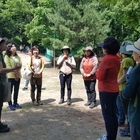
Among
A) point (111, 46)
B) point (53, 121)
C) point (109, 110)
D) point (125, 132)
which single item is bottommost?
point (53, 121)

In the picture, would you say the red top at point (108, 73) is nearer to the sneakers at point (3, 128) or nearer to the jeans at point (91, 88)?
the sneakers at point (3, 128)

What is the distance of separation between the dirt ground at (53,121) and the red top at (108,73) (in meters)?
1.19

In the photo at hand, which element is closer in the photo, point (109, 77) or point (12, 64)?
point (109, 77)

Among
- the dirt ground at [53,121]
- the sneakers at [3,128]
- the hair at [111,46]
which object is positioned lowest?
the dirt ground at [53,121]

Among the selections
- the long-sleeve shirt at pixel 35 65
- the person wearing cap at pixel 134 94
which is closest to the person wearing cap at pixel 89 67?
the long-sleeve shirt at pixel 35 65

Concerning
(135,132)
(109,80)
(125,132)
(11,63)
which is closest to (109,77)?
(109,80)

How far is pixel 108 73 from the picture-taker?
4457 millimetres

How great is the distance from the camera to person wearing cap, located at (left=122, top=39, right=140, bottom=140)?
286 cm

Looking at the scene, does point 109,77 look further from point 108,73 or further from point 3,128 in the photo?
point 3,128

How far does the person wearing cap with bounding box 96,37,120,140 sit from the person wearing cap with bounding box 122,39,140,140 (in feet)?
4.17

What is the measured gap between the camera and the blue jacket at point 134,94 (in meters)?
2.85

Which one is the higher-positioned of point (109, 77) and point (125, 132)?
point (109, 77)

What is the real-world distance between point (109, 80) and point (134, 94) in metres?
1.58

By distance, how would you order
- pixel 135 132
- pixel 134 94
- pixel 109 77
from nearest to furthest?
1. pixel 134 94
2. pixel 135 132
3. pixel 109 77
